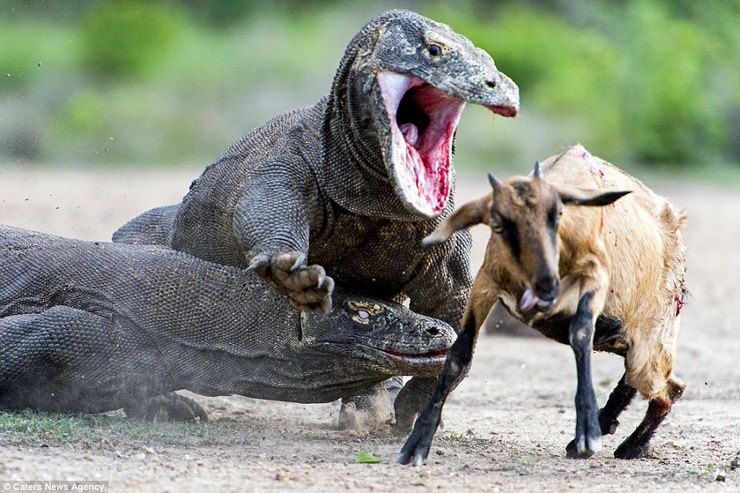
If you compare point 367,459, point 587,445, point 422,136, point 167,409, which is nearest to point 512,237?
point 587,445

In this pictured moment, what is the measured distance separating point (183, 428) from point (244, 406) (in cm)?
130

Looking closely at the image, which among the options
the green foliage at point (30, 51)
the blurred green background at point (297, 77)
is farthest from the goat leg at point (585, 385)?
the green foliage at point (30, 51)

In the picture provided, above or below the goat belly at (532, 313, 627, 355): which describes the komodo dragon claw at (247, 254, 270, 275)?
above

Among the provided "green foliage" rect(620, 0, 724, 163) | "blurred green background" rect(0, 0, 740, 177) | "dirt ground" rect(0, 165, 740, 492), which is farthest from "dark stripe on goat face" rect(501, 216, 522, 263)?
"green foliage" rect(620, 0, 724, 163)

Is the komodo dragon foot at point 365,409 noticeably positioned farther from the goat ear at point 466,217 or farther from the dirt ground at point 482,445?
the goat ear at point 466,217

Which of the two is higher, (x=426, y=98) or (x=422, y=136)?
(x=426, y=98)

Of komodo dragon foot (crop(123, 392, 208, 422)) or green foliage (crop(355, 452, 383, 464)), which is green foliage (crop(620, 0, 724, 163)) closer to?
komodo dragon foot (crop(123, 392, 208, 422))

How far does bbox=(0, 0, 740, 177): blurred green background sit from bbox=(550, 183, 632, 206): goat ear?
56.0 feet

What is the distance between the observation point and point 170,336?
7340 millimetres

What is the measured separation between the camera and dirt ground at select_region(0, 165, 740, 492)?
580 centimetres

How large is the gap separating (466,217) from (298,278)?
2.59 ft

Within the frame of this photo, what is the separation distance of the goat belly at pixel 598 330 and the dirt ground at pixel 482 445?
1.81 ft

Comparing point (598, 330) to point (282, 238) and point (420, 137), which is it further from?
point (282, 238)

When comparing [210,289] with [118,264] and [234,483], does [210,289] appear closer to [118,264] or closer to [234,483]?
[118,264]
